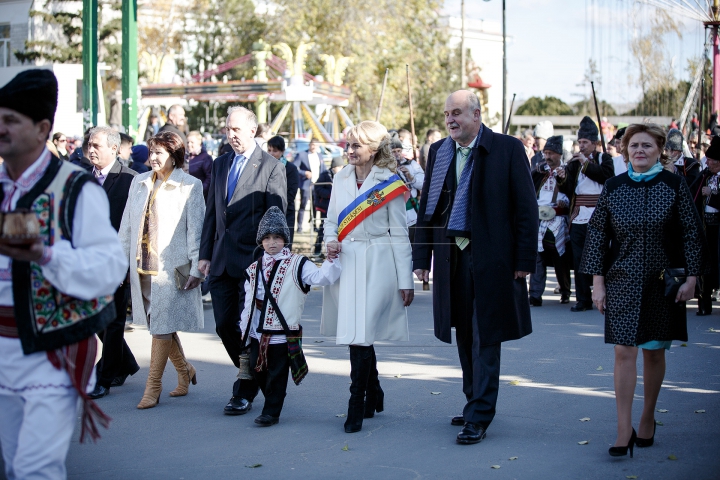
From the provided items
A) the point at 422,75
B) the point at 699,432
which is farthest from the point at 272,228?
the point at 422,75

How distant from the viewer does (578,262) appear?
10.9 m

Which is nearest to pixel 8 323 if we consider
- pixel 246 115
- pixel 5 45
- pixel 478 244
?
pixel 478 244

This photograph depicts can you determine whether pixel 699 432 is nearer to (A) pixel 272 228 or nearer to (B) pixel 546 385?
(B) pixel 546 385

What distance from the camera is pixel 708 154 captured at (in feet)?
30.8

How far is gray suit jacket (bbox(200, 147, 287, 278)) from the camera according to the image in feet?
21.5

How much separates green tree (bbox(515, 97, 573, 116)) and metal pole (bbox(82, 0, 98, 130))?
6573 cm

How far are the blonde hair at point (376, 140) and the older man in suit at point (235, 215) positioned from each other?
96 cm

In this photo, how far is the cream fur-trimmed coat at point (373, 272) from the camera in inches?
233

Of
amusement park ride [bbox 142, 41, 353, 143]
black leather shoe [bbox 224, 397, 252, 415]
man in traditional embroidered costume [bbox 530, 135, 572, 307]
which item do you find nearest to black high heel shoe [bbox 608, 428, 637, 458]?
black leather shoe [bbox 224, 397, 252, 415]

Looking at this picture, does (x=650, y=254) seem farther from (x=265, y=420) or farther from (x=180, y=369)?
(x=180, y=369)

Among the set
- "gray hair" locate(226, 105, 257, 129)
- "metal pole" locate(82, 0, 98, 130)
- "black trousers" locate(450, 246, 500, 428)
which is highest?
"metal pole" locate(82, 0, 98, 130)

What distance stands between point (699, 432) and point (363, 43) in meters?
36.9

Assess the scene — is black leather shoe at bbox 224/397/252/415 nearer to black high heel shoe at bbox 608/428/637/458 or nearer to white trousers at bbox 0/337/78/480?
black high heel shoe at bbox 608/428/637/458

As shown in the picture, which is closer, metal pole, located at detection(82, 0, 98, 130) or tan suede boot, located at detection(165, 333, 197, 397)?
tan suede boot, located at detection(165, 333, 197, 397)
